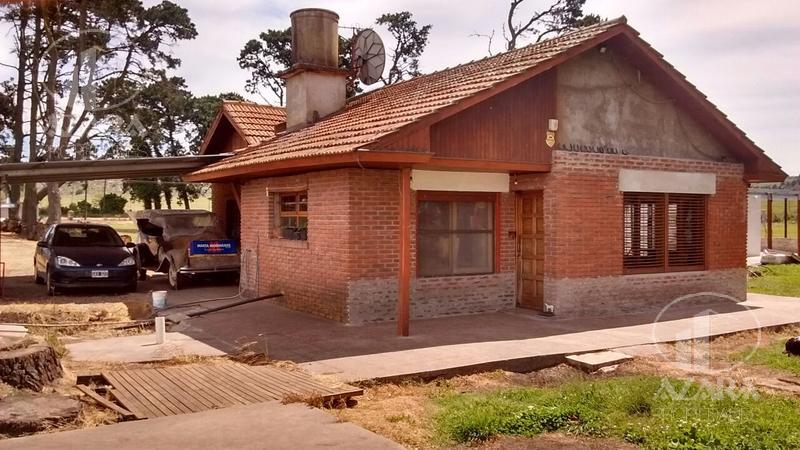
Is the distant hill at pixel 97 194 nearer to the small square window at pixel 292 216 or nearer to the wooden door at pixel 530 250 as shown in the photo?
the small square window at pixel 292 216

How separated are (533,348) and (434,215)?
11.3 ft

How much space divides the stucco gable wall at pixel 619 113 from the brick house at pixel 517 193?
0.03 metres

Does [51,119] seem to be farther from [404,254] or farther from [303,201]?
[404,254]

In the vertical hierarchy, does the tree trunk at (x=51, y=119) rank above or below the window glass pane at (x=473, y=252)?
above

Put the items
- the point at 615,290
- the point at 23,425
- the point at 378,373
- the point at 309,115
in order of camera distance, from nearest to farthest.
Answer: the point at 23,425, the point at 378,373, the point at 615,290, the point at 309,115

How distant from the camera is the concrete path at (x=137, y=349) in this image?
26.5ft

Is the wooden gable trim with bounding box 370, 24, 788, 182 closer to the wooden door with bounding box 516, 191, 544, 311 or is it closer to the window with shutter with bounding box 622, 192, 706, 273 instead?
the window with shutter with bounding box 622, 192, 706, 273

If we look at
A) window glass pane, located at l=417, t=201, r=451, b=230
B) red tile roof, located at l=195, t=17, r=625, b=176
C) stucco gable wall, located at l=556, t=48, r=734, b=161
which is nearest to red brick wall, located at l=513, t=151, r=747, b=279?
stucco gable wall, located at l=556, t=48, r=734, b=161

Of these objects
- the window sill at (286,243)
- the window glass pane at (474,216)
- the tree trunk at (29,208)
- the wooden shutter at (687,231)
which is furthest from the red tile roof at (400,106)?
the tree trunk at (29,208)

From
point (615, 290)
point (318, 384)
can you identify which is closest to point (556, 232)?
point (615, 290)

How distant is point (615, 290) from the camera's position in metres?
11.8

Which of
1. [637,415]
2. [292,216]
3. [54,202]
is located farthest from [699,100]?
[54,202]

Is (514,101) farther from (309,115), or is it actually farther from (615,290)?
(309,115)

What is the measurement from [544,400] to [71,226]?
41.3ft
